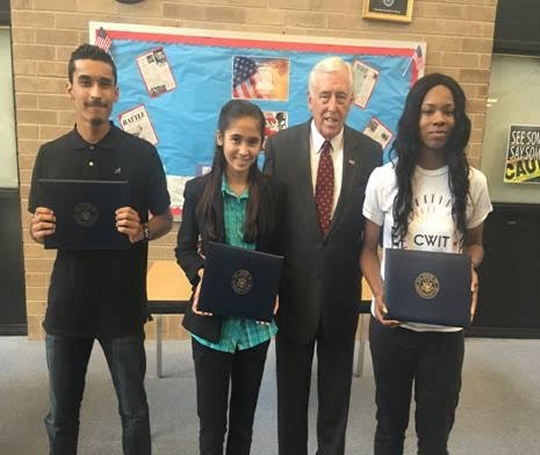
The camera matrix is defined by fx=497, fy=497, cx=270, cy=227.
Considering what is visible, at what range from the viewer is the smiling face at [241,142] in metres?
1.58

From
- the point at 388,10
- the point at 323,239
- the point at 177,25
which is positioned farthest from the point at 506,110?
the point at 323,239

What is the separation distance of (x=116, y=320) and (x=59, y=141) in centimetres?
62

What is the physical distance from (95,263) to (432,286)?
1.07 meters

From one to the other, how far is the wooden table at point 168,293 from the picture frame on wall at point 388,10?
1.79 m

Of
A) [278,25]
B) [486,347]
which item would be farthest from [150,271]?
[486,347]

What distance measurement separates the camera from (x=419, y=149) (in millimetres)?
1580

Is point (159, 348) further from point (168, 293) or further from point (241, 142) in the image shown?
point (241, 142)

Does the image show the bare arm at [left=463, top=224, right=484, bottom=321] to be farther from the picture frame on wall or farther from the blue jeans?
the picture frame on wall

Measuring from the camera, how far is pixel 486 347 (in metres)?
3.65

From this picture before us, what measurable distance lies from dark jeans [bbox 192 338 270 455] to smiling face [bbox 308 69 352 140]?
778 mm

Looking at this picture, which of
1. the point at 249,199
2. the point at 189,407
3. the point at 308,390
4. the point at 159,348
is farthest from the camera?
the point at 159,348

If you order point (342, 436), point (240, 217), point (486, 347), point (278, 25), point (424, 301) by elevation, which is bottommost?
point (486, 347)

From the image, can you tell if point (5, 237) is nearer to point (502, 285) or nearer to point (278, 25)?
point (278, 25)

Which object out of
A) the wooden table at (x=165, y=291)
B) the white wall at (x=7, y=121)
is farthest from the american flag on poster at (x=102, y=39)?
the wooden table at (x=165, y=291)
